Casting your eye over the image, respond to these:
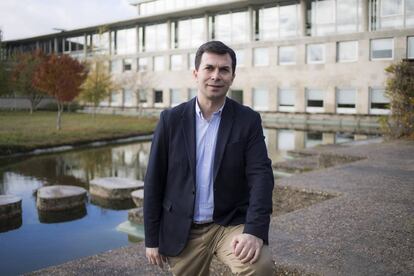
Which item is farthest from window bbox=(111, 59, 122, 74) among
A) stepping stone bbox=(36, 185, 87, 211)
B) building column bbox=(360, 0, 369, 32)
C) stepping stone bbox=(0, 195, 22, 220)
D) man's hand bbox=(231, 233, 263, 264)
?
man's hand bbox=(231, 233, 263, 264)

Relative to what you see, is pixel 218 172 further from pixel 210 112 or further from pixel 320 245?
pixel 320 245

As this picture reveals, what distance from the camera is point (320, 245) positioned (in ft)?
15.4

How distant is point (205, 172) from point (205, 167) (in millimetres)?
33

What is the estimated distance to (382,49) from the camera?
3344 cm

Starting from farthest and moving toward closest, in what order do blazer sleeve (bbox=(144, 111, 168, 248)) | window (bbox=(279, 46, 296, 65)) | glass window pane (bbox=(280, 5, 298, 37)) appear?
1. glass window pane (bbox=(280, 5, 298, 37))
2. window (bbox=(279, 46, 296, 65))
3. blazer sleeve (bbox=(144, 111, 168, 248))

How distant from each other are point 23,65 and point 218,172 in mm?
44880

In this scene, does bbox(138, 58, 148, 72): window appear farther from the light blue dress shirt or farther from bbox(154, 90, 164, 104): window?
the light blue dress shirt

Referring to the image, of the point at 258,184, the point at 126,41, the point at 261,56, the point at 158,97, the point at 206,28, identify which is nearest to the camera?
the point at 258,184

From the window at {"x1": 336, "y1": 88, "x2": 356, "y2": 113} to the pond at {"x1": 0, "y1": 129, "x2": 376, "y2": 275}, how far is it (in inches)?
603

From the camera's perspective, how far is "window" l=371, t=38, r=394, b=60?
109 feet

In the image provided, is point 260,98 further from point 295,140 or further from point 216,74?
point 216,74

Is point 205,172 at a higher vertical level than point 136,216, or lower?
higher

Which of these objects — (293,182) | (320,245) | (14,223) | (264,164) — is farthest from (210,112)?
(14,223)

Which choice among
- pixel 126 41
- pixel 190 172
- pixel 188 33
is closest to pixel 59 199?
pixel 190 172
